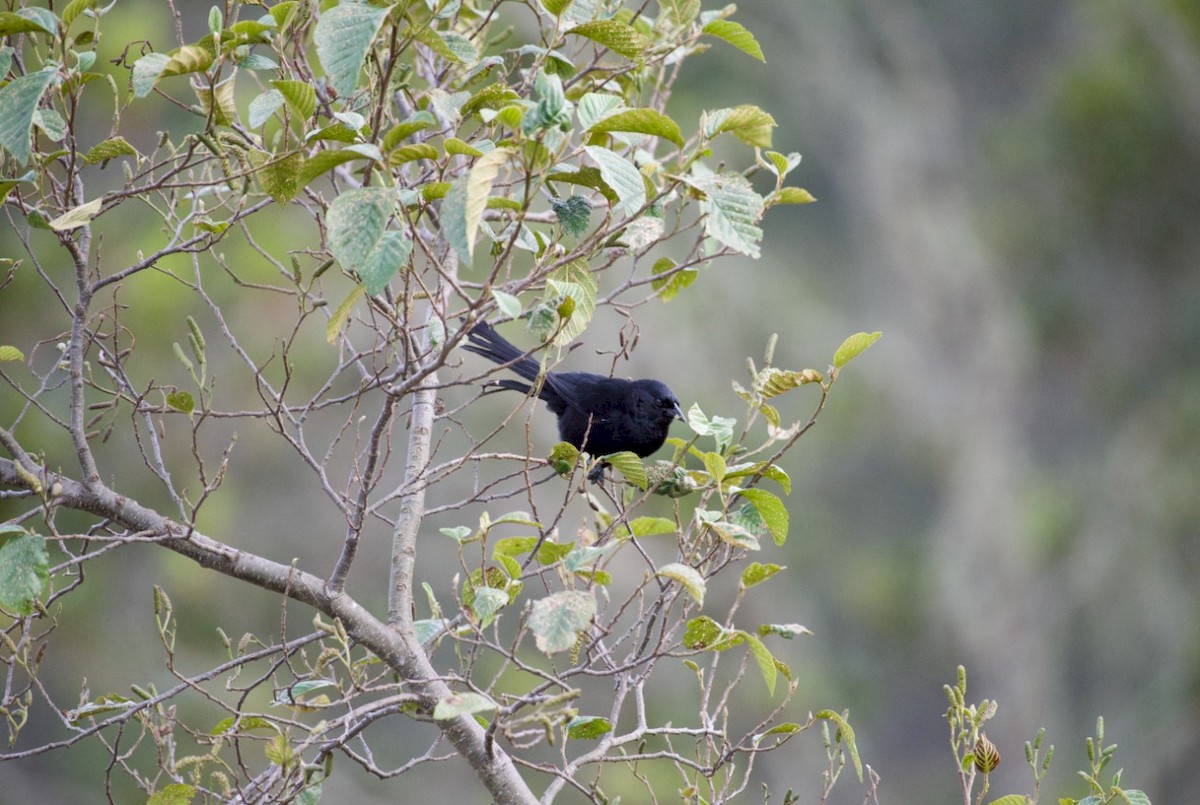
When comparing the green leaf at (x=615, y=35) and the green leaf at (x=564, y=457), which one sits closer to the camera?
the green leaf at (x=615, y=35)

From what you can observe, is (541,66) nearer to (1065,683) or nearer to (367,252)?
(367,252)

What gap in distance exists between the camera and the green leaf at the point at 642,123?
5.22 ft

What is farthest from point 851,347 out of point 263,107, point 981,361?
point 981,361

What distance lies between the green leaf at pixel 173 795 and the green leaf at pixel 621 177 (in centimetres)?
124

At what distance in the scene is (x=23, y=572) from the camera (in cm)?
166

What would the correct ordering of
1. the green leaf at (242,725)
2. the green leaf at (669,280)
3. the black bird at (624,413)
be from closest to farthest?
the green leaf at (242,725) < the green leaf at (669,280) < the black bird at (624,413)

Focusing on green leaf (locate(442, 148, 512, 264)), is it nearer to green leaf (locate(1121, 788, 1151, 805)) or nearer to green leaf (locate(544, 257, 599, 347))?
green leaf (locate(544, 257, 599, 347))

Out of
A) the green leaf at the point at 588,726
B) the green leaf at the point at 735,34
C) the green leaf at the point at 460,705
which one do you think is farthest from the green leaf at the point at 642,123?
the green leaf at the point at 588,726

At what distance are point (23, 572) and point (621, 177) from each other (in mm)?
1103

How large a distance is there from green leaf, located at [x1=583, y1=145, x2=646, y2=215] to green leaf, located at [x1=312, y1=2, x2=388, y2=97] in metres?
0.35

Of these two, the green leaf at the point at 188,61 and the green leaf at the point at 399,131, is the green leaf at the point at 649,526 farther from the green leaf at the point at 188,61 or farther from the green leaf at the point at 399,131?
the green leaf at the point at 188,61

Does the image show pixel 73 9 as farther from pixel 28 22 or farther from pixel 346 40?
pixel 346 40

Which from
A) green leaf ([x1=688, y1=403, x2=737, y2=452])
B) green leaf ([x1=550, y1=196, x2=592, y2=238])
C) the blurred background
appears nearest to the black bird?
green leaf ([x1=688, y1=403, x2=737, y2=452])

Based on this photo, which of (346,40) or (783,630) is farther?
(783,630)
